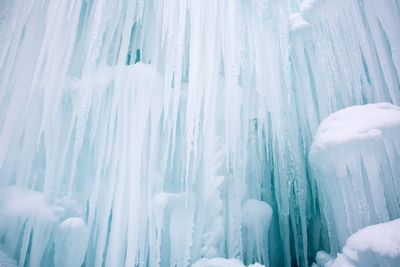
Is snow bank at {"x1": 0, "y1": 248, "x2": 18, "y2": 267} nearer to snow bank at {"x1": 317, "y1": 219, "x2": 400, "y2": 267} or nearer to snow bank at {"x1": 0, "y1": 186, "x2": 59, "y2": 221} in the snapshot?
snow bank at {"x1": 0, "y1": 186, "x2": 59, "y2": 221}

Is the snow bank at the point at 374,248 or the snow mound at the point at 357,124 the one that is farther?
the snow mound at the point at 357,124

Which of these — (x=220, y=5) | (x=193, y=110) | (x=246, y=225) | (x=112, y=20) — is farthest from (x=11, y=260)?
(x=220, y=5)

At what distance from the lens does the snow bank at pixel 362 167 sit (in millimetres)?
3074

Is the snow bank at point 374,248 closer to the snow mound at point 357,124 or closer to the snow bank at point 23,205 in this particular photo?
the snow mound at point 357,124

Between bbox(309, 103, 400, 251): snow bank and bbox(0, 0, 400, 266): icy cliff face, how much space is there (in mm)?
843

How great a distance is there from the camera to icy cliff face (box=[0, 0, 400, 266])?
3859 millimetres

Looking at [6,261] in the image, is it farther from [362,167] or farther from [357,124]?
[357,124]

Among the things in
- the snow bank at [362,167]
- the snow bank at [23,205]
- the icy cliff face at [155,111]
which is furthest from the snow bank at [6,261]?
the snow bank at [362,167]

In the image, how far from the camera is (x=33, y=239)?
11.3ft

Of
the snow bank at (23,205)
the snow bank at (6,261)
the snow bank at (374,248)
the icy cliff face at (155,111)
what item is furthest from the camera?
the icy cliff face at (155,111)

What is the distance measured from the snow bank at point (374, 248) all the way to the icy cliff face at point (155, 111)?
1.27 meters

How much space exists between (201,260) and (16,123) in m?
3.28

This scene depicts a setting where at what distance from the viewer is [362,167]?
3.25m

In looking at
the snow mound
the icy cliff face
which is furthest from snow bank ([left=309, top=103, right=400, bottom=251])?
the icy cliff face
